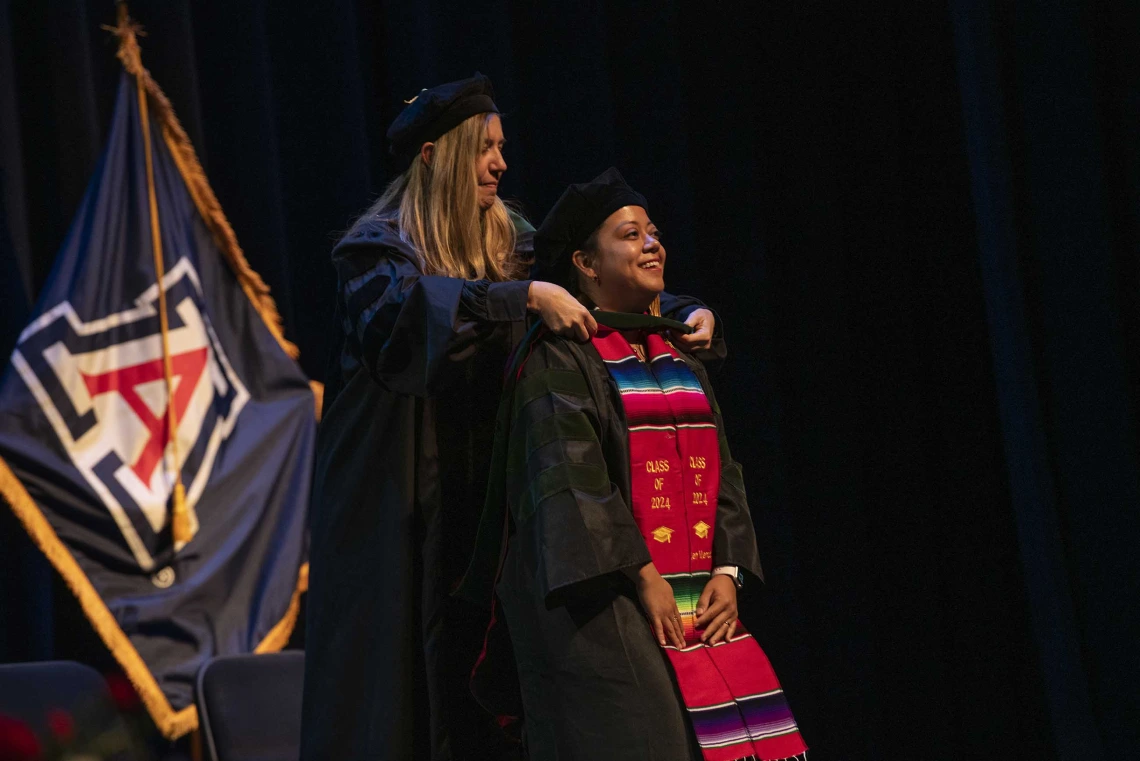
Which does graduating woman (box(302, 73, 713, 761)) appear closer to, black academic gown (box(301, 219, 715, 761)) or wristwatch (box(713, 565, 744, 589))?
black academic gown (box(301, 219, 715, 761))

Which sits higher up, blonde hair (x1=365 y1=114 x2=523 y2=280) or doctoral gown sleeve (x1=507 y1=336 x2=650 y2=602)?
blonde hair (x1=365 y1=114 x2=523 y2=280)

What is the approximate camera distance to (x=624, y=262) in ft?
6.95

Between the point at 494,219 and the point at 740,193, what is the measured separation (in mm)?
1505

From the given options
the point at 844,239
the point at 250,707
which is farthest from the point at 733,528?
the point at 844,239

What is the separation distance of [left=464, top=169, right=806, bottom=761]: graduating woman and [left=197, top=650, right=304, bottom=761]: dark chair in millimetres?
1094

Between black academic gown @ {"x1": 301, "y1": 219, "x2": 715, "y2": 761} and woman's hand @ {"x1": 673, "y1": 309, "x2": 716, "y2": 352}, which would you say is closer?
black academic gown @ {"x1": 301, "y1": 219, "x2": 715, "y2": 761}

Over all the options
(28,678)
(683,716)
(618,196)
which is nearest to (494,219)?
(618,196)

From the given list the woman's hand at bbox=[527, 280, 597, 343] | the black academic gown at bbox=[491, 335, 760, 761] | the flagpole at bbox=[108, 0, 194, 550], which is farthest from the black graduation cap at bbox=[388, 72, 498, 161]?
the flagpole at bbox=[108, 0, 194, 550]

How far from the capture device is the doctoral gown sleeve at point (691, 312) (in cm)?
231

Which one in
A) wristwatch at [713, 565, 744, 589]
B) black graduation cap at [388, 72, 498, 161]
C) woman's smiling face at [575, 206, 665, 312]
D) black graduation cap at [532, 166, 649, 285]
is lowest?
wristwatch at [713, 565, 744, 589]

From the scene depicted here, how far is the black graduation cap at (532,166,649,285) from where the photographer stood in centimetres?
214

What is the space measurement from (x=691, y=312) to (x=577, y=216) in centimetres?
33

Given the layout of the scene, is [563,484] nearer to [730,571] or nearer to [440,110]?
[730,571]

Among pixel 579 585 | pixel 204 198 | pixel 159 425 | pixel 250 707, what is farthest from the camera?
pixel 204 198
